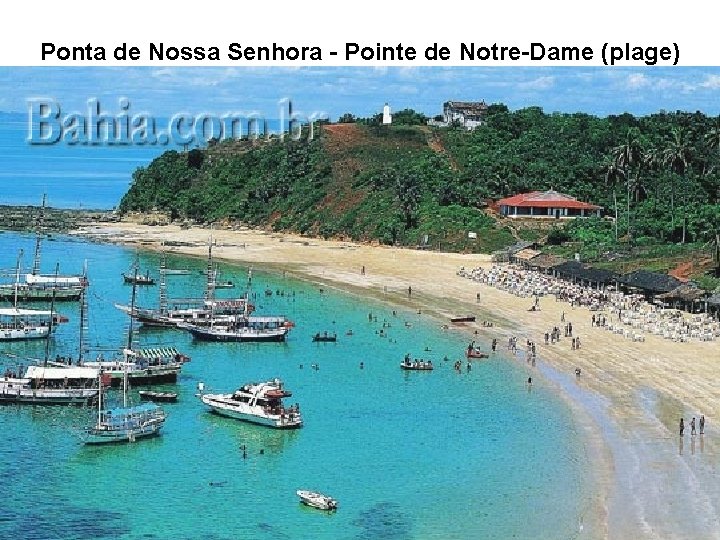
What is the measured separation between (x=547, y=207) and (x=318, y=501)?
8959cm

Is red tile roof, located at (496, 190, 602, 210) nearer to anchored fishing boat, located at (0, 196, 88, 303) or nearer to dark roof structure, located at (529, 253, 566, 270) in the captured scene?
dark roof structure, located at (529, 253, 566, 270)

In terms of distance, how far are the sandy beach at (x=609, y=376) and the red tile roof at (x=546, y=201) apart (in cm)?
1290

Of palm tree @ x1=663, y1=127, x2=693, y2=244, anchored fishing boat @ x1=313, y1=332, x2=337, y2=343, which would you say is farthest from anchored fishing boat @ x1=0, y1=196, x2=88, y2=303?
palm tree @ x1=663, y1=127, x2=693, y2=244

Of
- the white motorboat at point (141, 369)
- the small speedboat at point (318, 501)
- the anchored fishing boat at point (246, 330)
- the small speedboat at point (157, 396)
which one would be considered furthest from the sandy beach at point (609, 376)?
the white motorboat at point (141, 369)

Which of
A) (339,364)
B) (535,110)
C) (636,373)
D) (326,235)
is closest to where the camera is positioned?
(636,373)

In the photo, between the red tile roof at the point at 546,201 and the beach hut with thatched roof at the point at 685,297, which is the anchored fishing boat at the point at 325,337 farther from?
the red tile roof at the point at 546,201

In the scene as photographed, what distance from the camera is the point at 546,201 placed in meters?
132

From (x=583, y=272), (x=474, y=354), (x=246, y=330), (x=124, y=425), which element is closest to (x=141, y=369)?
(x=124, y=425)

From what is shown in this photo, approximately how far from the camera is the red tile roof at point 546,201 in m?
132

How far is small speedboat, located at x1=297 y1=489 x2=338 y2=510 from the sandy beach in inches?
373

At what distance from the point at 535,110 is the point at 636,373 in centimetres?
10785

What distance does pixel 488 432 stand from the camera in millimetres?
58344

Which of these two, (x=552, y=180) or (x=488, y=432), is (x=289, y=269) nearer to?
(x=552, y=180)

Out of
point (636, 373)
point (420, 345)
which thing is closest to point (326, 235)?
point (420, 345)
